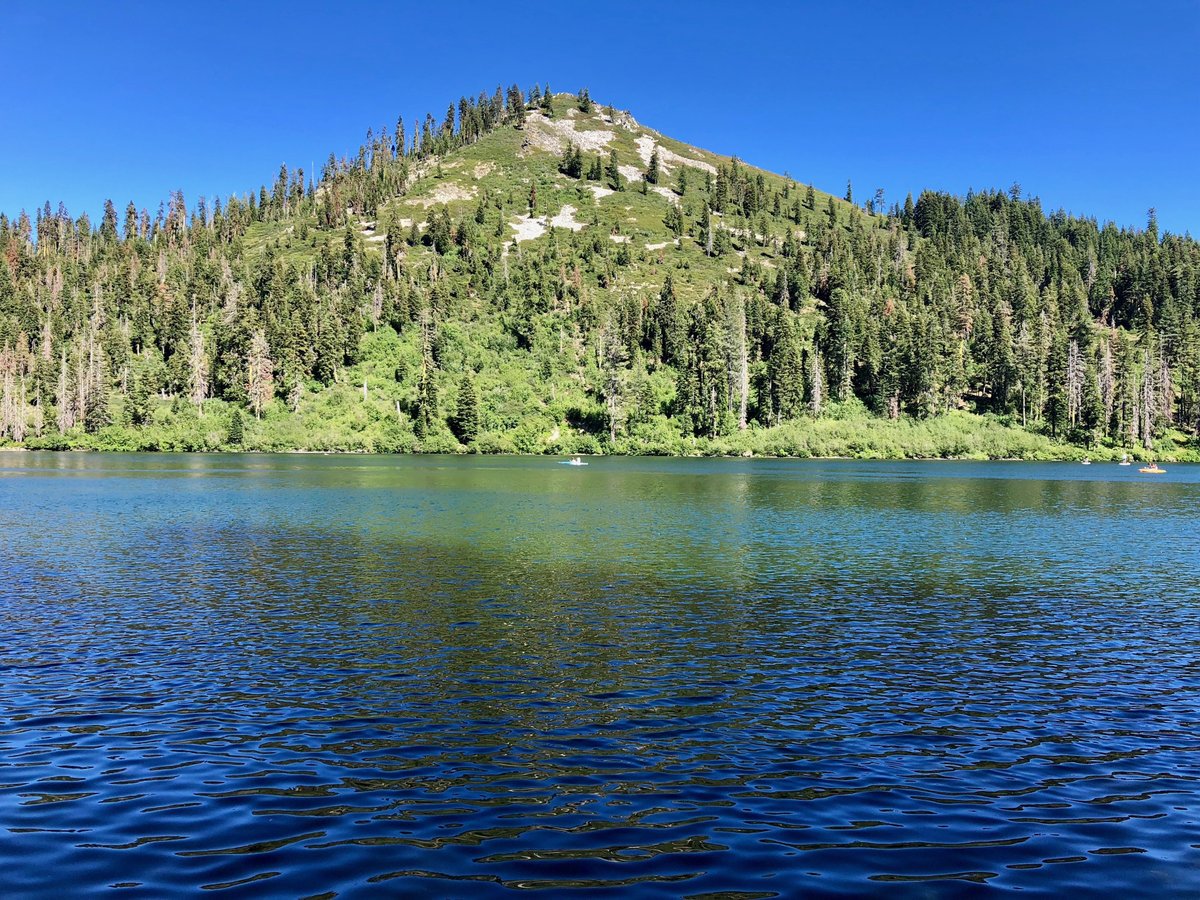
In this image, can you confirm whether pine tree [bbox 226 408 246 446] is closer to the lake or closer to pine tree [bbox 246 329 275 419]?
pine tree [bbox 246 329 275 419]

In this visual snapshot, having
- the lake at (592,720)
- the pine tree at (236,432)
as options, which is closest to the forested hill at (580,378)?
the pine tree at (236,432)

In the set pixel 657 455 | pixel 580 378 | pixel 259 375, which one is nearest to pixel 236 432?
pixel 259 375

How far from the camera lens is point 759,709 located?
55.1ft

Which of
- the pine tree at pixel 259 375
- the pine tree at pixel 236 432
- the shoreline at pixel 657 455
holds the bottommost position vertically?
the shoreline at pixel 657 455

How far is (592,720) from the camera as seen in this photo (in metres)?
16.0

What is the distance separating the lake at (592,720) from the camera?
10.4 meters

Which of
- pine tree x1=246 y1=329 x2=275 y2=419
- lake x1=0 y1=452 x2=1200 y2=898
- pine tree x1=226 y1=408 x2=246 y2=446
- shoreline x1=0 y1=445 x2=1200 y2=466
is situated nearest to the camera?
lake x1=0 y1=452 x2=1200 y2=898

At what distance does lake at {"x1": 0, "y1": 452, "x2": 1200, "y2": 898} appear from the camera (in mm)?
10391

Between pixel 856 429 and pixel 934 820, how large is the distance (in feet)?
505

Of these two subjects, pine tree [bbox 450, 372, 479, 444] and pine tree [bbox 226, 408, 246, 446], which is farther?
pine tree [bbox 450, 372, 479, 444]

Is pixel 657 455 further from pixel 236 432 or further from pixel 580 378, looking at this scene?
pixel 236 432

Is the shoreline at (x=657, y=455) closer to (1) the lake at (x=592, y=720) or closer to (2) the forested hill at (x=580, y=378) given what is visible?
(2) the forested hill at (x=580, y=378)

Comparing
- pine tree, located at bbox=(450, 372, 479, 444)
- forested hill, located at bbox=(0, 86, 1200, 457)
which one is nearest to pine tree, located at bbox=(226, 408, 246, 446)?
forested hill, located at bbox=(0, 86, 1200, 457)

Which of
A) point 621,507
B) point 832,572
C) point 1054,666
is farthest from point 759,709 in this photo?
point 621,507
